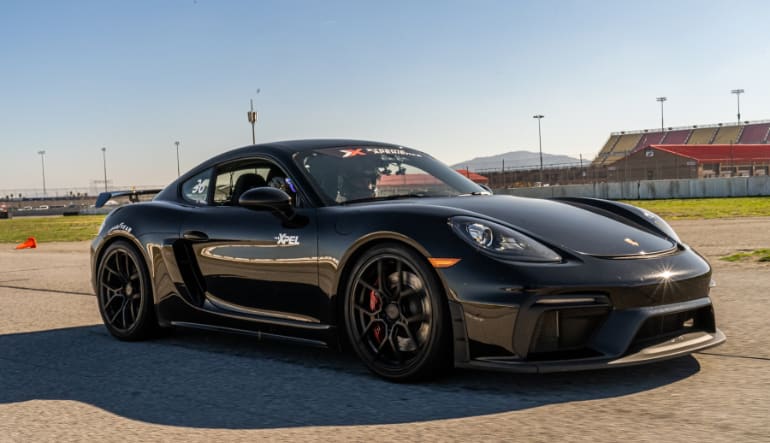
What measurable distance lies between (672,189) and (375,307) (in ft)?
138

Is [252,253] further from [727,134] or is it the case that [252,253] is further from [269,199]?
[727,134]

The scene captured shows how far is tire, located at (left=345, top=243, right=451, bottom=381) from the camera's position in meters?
3.99

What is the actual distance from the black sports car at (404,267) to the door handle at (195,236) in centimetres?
1

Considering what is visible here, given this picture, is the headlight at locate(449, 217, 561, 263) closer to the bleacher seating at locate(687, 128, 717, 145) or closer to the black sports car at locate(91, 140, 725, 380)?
the black sports car at locate(91, 140, 725, 380)

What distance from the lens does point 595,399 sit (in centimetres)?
373

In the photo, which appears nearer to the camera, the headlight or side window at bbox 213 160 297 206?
the headlight

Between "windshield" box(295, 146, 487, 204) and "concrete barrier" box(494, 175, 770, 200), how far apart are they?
3490 centimetres

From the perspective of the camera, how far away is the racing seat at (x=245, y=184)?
546cm

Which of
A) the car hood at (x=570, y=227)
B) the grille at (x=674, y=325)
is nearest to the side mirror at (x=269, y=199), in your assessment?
the car hood at (x=570, y=227)

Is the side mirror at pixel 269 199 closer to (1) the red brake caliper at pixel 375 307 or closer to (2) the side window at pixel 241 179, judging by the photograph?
(2) the side window at pixel 241 179

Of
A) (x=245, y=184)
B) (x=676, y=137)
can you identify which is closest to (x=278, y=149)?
(x=245, y=184)

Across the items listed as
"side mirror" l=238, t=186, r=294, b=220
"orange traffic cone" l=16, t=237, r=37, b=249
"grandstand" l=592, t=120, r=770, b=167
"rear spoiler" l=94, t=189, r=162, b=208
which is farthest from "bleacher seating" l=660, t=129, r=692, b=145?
"side mirror" l=238, t=186, r=294, b=220

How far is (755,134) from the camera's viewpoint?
410 feet

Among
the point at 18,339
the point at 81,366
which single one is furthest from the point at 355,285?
the point at 18,339
